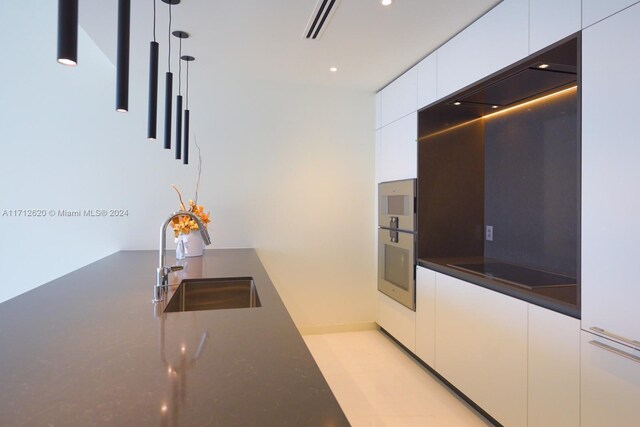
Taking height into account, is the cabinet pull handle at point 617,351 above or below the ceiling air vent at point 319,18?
below

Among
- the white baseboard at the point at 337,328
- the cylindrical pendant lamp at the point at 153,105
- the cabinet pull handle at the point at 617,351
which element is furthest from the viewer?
the white baseboard at the point at 337,328

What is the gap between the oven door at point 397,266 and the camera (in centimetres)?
302

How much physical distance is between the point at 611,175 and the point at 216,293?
1.94 metres

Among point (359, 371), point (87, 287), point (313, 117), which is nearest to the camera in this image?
point (87, 287)

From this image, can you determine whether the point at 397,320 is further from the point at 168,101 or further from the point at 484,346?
the point at 168,101

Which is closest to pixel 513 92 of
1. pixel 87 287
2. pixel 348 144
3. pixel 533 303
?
pixel 533 303

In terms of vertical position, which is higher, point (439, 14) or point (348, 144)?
point (439, 14)

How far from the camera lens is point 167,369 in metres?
0.89

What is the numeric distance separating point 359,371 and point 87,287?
205 cm

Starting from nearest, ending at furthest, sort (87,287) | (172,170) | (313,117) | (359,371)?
(87,287) → (359,371) → (172,170) → (313,117)

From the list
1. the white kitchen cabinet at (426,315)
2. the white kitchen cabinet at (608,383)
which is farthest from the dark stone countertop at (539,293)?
the white kitchen cabinet at (426,315)

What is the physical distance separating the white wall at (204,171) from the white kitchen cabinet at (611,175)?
2.37 m

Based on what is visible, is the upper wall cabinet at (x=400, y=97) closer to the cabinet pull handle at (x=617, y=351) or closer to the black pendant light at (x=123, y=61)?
the cabinet pull handle at (x=617, y=351)

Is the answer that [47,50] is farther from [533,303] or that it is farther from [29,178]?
[533,303]
